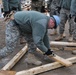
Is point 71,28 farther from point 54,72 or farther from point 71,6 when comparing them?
point 54,72

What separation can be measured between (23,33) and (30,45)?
421 millimetres

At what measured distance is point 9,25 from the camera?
4.59 metres

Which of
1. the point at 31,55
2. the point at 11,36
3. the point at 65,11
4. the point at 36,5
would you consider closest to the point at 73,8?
the point at 65,11

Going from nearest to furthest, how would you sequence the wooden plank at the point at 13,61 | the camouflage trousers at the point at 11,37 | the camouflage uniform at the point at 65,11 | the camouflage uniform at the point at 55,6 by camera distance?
the camouflage trousers at the point at 11,37
the wooden plank at the point at 13,61
the camouflage uniform at the point at 65,11
the camouflage uniform at the point at 55,6

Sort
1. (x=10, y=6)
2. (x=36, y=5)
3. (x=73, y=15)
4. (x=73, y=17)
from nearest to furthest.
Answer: (x=73, y=15) < (x=73, y=17) < (x=10, y=6) < (x=36, y=5)

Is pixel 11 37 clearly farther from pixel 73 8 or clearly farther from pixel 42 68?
pixel 73 8

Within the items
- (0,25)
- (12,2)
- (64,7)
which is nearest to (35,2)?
(0,25)

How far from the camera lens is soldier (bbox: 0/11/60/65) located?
423cm

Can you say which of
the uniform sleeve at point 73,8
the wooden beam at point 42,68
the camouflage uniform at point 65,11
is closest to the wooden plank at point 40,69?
the wooden beam at point 42,68

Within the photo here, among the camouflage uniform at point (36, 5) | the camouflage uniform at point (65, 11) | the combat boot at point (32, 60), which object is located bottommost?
the combat boot at point (32, 60)

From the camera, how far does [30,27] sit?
4.55 meters

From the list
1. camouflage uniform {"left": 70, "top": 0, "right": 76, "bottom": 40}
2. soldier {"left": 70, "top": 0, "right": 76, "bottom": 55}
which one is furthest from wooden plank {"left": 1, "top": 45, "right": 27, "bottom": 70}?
camouflage uniform {"left": 70, "top": 0, "right": 76, "bottom": 40}

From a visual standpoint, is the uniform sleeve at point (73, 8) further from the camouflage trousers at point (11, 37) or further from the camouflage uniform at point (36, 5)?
the camouflage uniform at point (36, 5)

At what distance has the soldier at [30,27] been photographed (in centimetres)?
423
